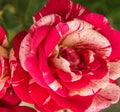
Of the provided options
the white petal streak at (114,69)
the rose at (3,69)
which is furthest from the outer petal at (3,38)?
the white petal streak at (114,69)

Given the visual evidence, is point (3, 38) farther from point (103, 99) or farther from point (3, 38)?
point (103, 99)

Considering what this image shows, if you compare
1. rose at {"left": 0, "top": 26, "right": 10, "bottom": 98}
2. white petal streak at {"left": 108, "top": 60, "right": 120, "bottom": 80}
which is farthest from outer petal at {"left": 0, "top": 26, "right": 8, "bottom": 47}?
white petal streak at {"left": 108, "top": 60, "right": 120, "bottom": 80}

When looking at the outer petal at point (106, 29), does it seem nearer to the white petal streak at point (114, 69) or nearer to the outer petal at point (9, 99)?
the white petal streak at point (114, 69)

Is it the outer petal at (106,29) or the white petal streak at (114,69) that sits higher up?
the outer petal at (106,29)

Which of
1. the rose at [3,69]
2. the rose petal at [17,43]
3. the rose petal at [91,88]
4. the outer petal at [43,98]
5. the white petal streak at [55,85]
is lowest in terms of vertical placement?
the rose petal at [91,88]

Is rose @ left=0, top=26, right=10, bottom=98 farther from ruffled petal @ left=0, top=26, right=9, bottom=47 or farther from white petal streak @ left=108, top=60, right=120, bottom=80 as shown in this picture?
white petal streak @ left=108, top=60, right=120, bottom=80

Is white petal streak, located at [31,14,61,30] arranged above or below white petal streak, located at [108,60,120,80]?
above

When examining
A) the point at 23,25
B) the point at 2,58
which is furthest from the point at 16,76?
the point at 23,25

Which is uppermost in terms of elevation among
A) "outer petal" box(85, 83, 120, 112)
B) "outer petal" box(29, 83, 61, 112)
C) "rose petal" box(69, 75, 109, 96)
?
"outer petal" box(29, 83, 61, 112)
